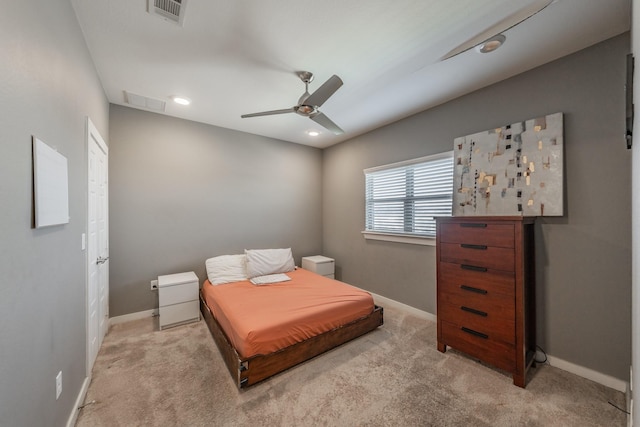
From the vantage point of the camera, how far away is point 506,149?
242 cm

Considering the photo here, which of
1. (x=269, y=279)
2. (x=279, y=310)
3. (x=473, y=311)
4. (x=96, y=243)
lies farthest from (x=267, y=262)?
(x=473, y=311)

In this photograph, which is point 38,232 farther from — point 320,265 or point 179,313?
point 320,265

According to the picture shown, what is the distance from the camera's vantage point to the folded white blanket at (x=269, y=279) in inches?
126

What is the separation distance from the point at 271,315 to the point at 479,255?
196 centimetres

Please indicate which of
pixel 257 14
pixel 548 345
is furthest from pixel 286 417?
pixel 257 14

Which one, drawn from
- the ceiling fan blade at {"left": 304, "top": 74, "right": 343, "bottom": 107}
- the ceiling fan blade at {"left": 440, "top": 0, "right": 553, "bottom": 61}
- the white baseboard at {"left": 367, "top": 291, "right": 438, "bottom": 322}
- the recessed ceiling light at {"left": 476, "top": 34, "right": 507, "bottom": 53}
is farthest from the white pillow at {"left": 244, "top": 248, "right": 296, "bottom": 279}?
the recessed ceiling light at {"left": 476, "top": 34, "right": 507, "bottom": 53}

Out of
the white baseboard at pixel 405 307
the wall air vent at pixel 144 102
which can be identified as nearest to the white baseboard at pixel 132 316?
the wall air vent at pixel 144 102

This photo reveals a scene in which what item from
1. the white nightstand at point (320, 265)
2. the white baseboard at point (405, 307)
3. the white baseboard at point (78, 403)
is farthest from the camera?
the white nightstand at point (320, 265)

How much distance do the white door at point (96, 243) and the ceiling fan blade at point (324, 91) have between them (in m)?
1.85

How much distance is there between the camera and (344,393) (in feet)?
6.13

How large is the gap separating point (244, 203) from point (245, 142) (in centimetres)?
101

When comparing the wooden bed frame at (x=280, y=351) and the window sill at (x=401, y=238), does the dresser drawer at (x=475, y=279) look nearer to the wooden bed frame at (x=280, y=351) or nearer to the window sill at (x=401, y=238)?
the window sill at (x=401, y=238)

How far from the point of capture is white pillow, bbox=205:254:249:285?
329 centimetres

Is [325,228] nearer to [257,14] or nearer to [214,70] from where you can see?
[214,70]
